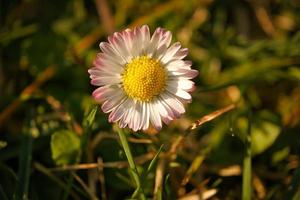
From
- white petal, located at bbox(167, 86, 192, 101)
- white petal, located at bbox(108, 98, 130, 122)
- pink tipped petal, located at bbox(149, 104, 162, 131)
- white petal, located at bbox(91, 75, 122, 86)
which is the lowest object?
pink tipped petal, located at bbox(149, 104, 162, 131)

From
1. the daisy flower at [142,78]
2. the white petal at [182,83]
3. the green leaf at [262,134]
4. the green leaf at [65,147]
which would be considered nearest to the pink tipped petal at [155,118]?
the daisy flower at [142,78]

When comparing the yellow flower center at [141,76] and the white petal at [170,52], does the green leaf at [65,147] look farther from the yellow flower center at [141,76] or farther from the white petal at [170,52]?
the white petal at [170,52]

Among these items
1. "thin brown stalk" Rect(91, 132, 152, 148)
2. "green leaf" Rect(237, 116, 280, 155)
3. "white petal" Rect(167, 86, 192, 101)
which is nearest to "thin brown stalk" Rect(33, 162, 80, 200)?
"thin brown stalk" Rect(91, 132, 152, 148)

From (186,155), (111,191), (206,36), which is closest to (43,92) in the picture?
(111,191)

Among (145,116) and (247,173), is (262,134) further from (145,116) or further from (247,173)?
(145,116)

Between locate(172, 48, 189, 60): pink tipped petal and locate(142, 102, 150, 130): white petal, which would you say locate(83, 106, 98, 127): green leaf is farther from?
locate(172, 48, 189, 60): pink tipped petal
